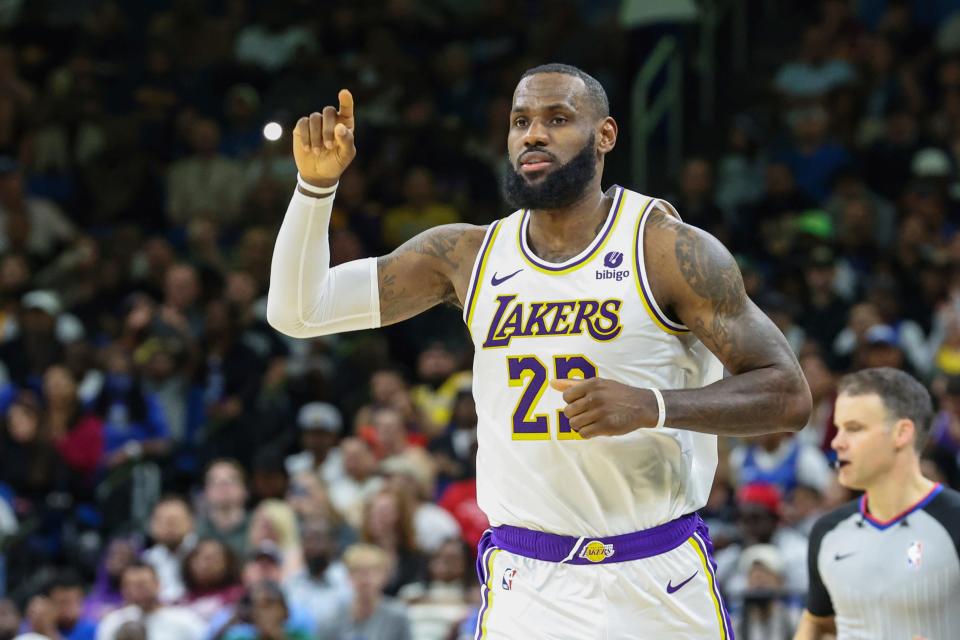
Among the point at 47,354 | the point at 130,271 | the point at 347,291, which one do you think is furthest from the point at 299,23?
the point at 347,291

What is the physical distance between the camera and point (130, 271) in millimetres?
15094

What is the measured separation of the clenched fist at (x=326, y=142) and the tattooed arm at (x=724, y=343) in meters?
1.03

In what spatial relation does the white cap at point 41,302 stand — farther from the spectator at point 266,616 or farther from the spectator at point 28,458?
the spectator at point 266,616

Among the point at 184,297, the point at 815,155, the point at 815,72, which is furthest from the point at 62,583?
the point at 815,72

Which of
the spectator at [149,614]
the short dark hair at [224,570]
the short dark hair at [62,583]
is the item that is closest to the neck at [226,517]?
the short dark hair at [224,570]

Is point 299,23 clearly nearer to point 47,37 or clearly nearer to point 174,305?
point 47,37

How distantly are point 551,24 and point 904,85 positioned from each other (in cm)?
400

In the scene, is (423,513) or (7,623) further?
(423,513)

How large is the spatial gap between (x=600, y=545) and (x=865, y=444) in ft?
5.03

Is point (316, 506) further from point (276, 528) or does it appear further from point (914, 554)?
point (914, 554)

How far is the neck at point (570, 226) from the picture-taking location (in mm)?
5379

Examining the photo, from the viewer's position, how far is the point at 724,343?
198 inches

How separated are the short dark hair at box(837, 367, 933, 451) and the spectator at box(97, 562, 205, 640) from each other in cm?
551

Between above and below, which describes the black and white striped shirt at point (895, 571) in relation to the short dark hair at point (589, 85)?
below
